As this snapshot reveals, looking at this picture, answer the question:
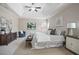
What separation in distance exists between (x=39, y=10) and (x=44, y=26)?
0.45 metres

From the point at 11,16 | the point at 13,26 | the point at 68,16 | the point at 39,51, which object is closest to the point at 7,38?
the point at 13,26

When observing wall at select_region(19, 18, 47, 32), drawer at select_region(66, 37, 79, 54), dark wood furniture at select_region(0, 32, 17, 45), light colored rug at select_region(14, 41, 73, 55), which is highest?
wall at select_region(19, 18, 47, 32)

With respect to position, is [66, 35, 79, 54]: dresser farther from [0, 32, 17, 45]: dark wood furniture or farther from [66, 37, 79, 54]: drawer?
[0, 32, 17, 45]: dark wood furniture

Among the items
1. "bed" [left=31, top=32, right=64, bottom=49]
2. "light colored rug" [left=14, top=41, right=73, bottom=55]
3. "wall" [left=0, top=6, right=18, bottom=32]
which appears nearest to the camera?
"wall" [left=0, top=6, right=18, bottom=32]

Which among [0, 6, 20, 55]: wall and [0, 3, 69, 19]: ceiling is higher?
[0, 3, 69, 19]: ceiling

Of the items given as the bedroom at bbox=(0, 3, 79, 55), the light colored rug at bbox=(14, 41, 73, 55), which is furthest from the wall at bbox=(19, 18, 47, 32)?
the light colored rug at bbox=(14, 41, 73, 55)

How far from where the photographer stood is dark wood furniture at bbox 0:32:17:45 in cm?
221

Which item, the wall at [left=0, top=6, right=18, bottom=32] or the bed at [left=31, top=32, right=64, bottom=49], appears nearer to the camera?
the wall at [left=0, top=6, right=18, bottom=32]

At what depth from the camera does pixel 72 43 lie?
2.39 m

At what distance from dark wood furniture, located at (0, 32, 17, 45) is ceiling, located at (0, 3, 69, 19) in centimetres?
58

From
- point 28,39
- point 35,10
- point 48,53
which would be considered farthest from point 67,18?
point 28,39

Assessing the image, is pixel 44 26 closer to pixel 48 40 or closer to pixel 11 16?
pixel 48 40

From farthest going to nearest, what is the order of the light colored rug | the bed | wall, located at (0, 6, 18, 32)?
the bed < the light colored rug < wall, located at (0, 6, 18, 32)
